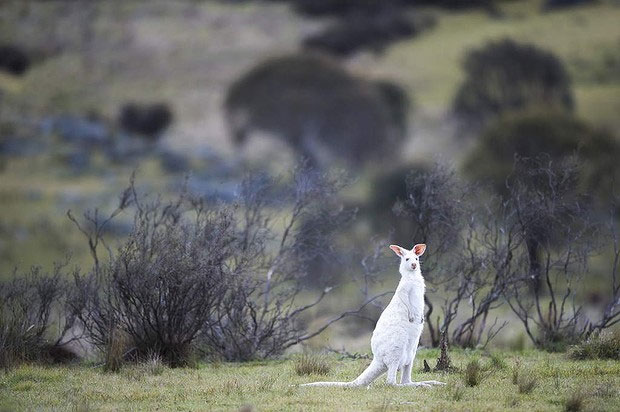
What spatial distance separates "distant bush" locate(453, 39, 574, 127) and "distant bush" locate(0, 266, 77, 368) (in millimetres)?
47835

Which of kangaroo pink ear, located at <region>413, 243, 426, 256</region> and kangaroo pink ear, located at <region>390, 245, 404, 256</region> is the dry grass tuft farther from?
kangaroo pink ear, located at <region>390, 245, 404, 256</region>

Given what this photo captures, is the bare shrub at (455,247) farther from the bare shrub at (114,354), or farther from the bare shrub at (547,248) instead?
the bare shrub at (114,354)

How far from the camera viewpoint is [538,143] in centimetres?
4525

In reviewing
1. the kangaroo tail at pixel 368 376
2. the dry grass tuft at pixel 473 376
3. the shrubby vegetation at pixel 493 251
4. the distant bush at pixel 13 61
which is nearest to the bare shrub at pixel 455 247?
the shrubby vegetation at pixel 493 251

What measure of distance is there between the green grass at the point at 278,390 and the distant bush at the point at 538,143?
27875 millimetres

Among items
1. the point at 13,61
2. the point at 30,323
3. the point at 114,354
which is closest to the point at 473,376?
the point at 114,354

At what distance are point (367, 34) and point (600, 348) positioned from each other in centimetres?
7528

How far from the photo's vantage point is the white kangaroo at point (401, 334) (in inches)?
492

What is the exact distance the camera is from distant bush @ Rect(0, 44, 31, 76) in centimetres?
7750

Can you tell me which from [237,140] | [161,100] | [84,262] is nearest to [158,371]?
[84,262]

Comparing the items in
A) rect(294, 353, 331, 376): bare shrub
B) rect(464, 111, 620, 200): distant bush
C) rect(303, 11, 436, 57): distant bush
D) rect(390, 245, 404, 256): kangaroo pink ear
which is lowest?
rect(294, 353, 331, 376): bare shrub

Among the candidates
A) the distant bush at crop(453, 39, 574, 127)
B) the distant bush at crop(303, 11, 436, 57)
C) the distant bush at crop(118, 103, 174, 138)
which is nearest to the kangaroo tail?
the distant bush at crop(453, 39, 574, 127)

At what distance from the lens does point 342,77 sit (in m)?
65.3

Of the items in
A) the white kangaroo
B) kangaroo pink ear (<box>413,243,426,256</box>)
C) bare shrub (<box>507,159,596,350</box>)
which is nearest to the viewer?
the white kangaroo
